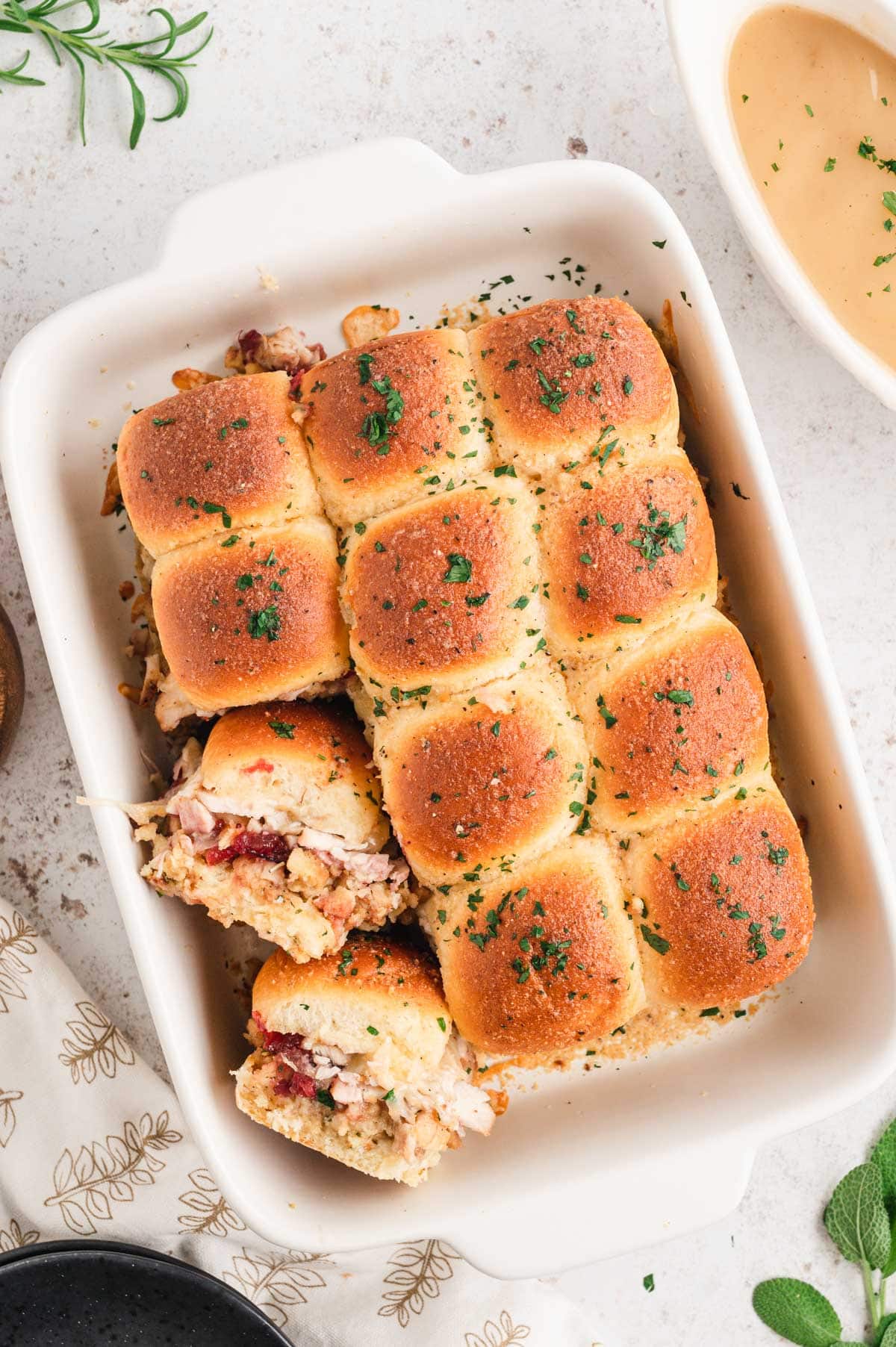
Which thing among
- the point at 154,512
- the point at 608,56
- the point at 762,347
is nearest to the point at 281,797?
the point at 154,512

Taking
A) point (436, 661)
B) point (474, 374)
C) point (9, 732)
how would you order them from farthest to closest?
point (9, 732) → point (474, 374) → point (436, 661)

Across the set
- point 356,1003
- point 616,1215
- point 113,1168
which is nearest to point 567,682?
point 356,1003

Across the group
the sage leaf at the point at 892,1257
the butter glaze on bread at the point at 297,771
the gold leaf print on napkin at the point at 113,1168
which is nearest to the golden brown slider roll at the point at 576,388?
the butter glaze on bread at the point at 297,771

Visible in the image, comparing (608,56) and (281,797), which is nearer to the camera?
(281,797)

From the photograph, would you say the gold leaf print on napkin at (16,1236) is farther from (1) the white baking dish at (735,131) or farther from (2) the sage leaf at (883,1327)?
(1) the white baking dish at (735,131)

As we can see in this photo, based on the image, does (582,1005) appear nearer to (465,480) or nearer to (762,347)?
(465,480)
